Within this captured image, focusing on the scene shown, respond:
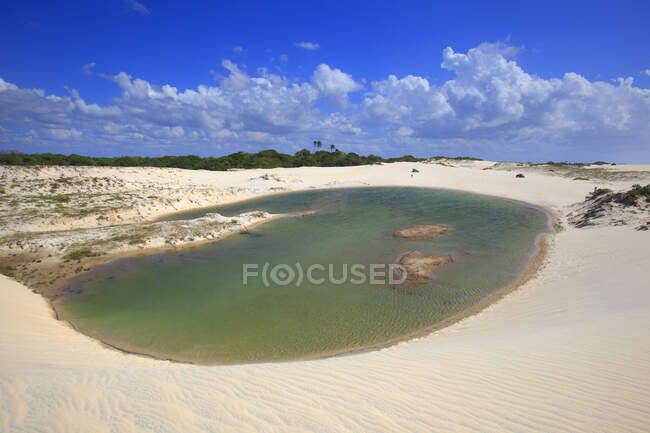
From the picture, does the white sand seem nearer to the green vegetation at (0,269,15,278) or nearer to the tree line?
the green vegetation at (0,269,15,278)

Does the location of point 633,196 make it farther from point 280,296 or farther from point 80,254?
point 80,254

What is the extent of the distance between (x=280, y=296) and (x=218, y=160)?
5018cm

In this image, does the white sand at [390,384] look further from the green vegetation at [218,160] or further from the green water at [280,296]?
the green vegetation at [218,160]

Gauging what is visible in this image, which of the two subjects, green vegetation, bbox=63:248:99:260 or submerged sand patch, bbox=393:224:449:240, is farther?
submerged sand patch, bbox=393:224:449:240

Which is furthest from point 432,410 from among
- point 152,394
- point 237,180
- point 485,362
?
point 237,180

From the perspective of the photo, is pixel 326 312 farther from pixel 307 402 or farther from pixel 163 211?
pixel 163 211

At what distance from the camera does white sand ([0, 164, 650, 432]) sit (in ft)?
10.5

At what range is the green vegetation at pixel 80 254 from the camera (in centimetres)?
1295

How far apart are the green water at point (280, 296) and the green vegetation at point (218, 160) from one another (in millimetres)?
24165

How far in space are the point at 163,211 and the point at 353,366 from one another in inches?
961

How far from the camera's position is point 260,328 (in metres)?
7.89

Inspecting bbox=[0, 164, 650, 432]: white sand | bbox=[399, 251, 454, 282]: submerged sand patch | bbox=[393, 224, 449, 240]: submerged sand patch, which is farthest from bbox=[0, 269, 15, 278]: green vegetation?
bbox=[393, 224, 449, 240]: submerged sand patch

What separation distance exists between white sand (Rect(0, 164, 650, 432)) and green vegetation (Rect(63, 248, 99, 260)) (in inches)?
239

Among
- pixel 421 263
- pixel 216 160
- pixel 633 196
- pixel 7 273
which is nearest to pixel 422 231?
pixel 421 263
